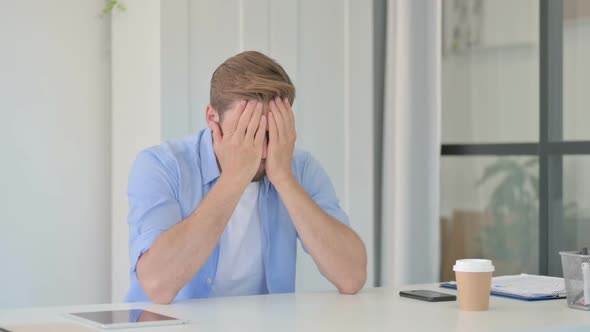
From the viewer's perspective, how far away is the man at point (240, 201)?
204 centimetres

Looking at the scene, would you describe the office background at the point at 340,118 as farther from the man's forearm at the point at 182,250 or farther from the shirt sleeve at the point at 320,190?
the man's forearm at the point at 182,250

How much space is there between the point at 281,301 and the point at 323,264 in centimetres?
30

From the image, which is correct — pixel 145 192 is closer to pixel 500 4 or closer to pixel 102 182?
pixel 102 182

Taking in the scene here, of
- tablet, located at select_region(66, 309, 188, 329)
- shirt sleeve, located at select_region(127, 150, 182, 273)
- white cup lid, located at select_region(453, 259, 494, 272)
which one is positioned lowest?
tablet, located at select_region(66, 309, 188, 329)

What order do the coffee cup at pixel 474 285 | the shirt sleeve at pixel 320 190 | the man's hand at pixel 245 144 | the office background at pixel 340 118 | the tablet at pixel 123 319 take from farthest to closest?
the office background at pixel 340 118 < the shirt sleeve at pixel 320 190 < the man's hand at pixel 245 144 < the coffee cup at pixel 474 285 < the tablet at pixel 123 319

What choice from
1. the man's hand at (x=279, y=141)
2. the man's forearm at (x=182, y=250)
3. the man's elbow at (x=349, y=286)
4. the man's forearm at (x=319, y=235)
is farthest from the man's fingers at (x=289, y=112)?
the man's elbow at (x=349, y=286)

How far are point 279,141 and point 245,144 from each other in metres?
0.08

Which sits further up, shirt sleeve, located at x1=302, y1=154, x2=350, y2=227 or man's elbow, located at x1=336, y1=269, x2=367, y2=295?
shirt sleeve, located at x1=302, y1=154, x2=350, y2=227

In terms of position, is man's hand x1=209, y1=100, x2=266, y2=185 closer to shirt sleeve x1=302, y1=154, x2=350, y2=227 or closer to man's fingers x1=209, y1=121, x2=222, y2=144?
man's fingers x1=209, y1=121, x2=222, y2=144

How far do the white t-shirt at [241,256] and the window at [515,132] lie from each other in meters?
1.36

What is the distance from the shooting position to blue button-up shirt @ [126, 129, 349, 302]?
2037 millimetres

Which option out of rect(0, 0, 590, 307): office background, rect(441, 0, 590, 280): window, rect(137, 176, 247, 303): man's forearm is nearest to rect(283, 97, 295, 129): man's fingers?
rect(137, 176, 247, 303): man's forearm

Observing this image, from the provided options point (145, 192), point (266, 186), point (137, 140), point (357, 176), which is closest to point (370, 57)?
point (357, 176)

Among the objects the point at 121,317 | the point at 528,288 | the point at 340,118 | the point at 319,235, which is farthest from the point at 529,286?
the point at 340,118
